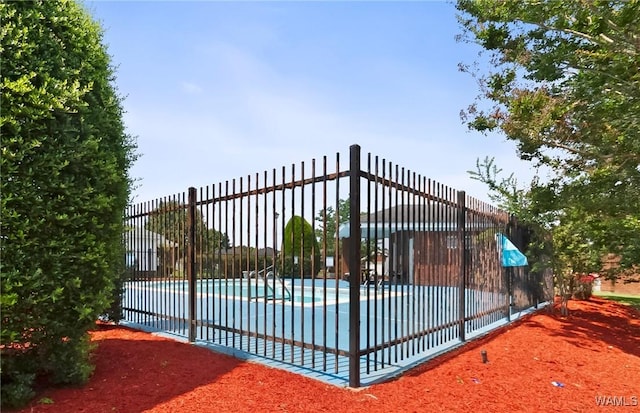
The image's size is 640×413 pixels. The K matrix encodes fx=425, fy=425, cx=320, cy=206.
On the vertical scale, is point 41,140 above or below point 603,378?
above

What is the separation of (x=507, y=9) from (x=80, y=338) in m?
8.63

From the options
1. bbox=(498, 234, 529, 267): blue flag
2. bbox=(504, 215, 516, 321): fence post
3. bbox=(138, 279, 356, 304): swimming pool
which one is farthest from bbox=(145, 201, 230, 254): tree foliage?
bbox=(504, 215, 516, 321): fence post

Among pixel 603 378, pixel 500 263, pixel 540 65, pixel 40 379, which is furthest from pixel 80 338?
pixel 540 65

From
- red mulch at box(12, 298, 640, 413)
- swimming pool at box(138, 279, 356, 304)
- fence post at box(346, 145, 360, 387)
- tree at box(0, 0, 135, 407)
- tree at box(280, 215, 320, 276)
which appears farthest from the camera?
swimming pool at box(138, 279, 356, 304)

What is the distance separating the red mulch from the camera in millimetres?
4082

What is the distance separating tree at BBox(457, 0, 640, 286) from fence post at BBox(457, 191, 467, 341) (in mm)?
2351

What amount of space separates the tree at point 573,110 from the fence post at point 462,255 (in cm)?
235

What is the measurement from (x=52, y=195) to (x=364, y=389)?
3690mm

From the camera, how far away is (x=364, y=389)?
452cm

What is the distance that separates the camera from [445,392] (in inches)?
180

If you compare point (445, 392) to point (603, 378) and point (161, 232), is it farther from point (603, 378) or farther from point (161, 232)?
point (161, 232)

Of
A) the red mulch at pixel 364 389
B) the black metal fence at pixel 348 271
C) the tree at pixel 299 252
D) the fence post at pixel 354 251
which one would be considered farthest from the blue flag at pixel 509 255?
the fence post at pixel 354 251

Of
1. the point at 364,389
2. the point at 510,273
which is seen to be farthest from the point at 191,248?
the point at 510,273

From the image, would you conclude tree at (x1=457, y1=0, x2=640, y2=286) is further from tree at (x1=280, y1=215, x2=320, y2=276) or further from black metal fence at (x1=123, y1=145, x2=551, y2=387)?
tree at (x1=280, y1=215, x2=320, y2=276)
